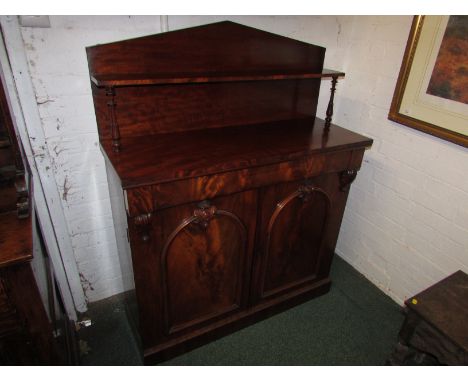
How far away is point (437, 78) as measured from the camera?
1569 millimetres

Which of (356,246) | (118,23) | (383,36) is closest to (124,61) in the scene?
(118,23)

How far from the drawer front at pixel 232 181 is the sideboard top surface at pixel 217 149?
4 cm

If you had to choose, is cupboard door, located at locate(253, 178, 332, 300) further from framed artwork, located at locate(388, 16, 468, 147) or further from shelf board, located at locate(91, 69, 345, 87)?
framed artwork, located at locate(388, 16, 468, 147)

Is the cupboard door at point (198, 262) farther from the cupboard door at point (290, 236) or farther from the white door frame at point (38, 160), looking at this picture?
the white door frame at point (38, 160)

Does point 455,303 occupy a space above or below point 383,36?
below

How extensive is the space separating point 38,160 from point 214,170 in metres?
0.81

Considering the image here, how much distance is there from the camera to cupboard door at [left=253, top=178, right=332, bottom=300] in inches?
62.0

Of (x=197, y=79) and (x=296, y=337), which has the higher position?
(x=197, y=79)

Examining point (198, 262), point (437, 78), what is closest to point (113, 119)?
point (198, 262)

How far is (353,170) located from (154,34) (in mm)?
1137

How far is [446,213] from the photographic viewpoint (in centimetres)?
172

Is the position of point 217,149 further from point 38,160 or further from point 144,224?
point 38,160

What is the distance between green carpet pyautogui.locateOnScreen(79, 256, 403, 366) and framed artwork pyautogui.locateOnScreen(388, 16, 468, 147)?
1.12 m

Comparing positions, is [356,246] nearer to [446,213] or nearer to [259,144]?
[446,213]
